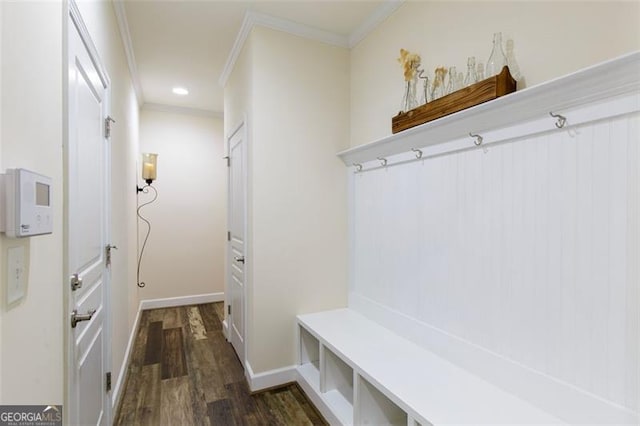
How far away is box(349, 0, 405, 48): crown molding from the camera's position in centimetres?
210

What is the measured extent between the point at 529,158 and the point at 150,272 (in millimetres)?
4354

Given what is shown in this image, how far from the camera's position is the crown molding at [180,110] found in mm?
4098

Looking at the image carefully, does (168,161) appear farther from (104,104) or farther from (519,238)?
(519,238)

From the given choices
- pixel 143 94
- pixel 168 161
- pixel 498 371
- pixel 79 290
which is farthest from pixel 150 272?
pixel 498 371

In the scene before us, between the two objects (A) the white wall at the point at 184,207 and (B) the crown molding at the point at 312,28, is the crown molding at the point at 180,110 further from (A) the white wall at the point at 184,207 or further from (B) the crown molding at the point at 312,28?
(B) the crown molding at the point at 312,28

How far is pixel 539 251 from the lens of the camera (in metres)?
1.28

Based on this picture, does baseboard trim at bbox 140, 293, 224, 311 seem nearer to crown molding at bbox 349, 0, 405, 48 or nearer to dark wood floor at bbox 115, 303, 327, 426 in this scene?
dark wood floor at bbox 115, 303, 327, 426

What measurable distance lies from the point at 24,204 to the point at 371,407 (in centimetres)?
172

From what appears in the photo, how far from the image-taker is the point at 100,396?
162cm

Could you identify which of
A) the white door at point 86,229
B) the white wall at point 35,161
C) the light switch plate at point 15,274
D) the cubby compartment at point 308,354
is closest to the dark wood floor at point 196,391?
the cubby compartment at point 308,354

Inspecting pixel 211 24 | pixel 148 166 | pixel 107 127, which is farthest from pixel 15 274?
pixel 148 166

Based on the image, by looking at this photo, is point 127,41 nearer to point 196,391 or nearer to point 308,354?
point 196,391

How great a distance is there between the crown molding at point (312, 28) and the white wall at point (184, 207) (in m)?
1.95

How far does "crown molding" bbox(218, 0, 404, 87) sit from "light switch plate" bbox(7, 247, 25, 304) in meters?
2.15
